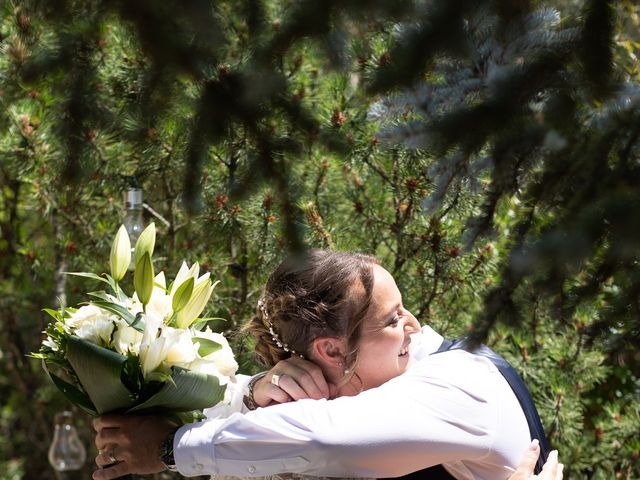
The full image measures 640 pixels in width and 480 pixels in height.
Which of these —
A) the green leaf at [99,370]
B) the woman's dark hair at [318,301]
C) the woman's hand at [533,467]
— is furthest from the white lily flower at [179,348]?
the woman's hand at [533,467]

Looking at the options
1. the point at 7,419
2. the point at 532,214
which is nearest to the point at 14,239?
the point at 7,419

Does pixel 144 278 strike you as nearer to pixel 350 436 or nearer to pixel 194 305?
pixel 194 305

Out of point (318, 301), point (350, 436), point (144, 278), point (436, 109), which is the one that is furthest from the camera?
point (318, 301)

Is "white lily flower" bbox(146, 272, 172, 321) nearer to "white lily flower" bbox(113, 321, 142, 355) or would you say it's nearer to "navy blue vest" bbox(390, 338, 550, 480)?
"white lily flower" bbox(113, 321, 142, 355)

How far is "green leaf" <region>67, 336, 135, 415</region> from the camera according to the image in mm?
2162

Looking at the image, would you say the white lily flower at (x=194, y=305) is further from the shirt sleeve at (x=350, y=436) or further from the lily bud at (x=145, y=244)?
the shirt sleeve at (x=350, y=436)

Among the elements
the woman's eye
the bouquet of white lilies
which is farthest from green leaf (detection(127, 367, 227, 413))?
the woman's eye

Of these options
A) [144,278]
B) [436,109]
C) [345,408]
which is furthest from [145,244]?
[436,109]

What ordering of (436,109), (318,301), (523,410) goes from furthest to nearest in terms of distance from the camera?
(318,301)
(523,410)
(436,109)

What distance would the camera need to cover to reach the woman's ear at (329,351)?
96.9 inches

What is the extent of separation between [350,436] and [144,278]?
608 mm

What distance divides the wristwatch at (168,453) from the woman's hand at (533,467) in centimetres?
76

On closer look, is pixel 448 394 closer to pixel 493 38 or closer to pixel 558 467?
pixel 558 467

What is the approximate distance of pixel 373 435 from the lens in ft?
6.77
